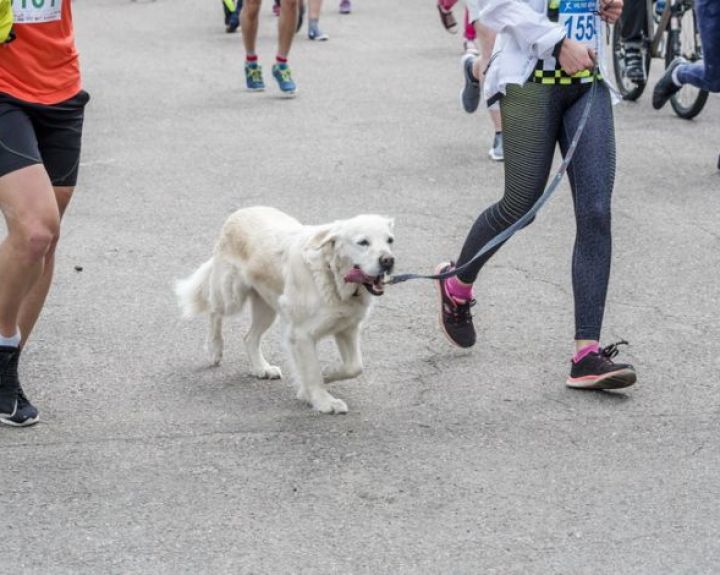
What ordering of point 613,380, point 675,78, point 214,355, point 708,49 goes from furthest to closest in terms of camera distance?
point 675,78
point 708,49
point 214,355
point 613,380

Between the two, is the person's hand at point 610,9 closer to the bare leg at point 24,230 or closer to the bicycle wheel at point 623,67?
the bare leg at point 24,230

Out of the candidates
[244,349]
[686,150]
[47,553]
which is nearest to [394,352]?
[244,349]

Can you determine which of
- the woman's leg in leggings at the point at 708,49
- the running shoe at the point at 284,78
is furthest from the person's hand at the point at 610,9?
the running shoe at the point at 284,78

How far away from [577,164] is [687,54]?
6.46 metres

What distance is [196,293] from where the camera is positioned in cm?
608

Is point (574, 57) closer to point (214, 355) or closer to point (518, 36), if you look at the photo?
point (518, 36)

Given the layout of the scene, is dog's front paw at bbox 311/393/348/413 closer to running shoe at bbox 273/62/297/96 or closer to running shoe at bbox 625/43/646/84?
running shoe at bbox 625/43/646/84

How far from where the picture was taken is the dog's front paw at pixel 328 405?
5.29 metres

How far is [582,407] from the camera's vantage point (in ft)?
17.5

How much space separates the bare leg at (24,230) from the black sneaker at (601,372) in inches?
82.2

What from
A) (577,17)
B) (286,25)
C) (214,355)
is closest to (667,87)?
(286,25)

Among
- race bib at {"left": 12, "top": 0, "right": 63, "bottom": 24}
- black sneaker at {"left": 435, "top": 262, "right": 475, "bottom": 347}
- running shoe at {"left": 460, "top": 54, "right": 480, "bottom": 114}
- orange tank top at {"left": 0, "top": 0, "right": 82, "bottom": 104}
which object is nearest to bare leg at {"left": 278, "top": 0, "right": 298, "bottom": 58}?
running shoe at {"left": 460, "top": 54, "right": 480, "bottom": 114}

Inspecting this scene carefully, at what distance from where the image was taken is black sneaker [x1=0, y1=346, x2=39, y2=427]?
5.03 m

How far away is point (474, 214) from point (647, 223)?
3.40 feet
